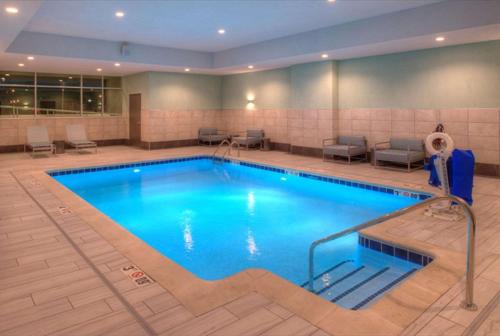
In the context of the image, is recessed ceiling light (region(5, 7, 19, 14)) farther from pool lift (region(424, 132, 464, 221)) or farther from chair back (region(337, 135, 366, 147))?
chair back (region(337, 135, 366, 147))

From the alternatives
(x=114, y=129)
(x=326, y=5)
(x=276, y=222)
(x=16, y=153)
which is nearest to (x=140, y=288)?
(x=276, y=222)

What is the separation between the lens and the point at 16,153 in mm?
11430

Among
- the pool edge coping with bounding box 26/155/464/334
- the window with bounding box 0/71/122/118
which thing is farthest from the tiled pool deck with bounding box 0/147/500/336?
the window with bounding box 0/71/122/118

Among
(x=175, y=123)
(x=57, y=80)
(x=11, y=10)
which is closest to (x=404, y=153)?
(x=11, y=10)

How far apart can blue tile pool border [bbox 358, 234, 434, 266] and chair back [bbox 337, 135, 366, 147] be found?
5.52 metres

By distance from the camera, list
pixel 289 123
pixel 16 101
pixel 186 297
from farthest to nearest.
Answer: pixel 16 101, pixel 289 123, pixel 186 297

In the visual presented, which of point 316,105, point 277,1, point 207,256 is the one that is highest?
point 277,1

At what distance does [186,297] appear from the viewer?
2746mm

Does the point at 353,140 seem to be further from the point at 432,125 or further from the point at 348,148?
the point at 432,125

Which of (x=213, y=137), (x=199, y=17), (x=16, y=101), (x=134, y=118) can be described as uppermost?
(x=199, y=17)

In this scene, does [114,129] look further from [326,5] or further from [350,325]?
[350,325]

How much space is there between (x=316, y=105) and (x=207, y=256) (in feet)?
22.8

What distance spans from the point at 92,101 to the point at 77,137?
2109 mm

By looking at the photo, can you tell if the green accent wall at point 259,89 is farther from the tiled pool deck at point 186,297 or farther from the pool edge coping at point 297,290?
the pool edge coping at point 297,290
